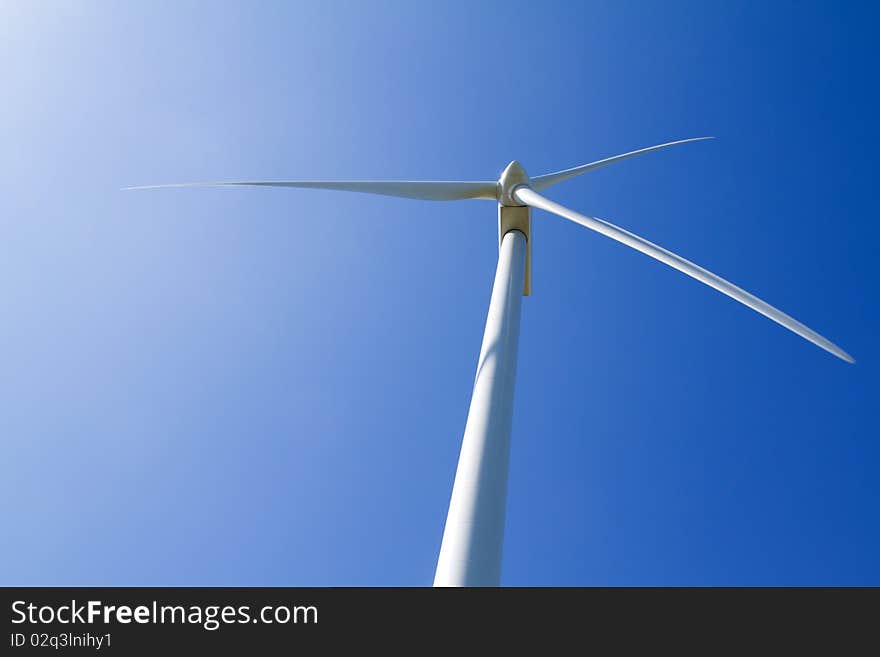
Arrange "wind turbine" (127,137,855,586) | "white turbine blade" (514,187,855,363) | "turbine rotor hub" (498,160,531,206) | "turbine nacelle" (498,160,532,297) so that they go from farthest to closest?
"turbine rotor hub" (498,160,531,206)
"turbine nacelle" (498,160,532,297)
"white turbine blade" (514,187,855,363)
"wind turbine" (127,137,855,586)

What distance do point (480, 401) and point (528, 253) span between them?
9439 mm

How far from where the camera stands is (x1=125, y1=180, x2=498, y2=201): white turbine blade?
53.4 feet

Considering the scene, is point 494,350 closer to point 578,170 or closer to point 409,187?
point 409,187

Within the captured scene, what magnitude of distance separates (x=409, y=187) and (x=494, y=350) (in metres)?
7.02

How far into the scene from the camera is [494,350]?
11695 millimetres

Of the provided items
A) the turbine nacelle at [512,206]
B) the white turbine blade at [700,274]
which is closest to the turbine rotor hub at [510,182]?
the turbine nacelle at [512,206]

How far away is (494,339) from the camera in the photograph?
474 inches

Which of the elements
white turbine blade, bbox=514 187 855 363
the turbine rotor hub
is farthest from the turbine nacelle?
white turbine blade, bbox=514 187 855 363

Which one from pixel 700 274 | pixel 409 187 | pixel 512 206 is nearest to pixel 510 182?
pixel 512 206

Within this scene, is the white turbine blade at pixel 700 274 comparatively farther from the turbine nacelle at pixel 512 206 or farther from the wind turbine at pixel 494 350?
the turbine nacelle at pixel 512 206

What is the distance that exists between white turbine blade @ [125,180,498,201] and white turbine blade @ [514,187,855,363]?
2914mm

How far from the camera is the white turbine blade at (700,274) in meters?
9.93

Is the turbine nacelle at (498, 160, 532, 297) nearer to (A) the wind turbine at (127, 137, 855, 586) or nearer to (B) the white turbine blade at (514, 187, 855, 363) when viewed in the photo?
(A) the wind turbine at (127, 137, 855, 586)
